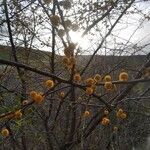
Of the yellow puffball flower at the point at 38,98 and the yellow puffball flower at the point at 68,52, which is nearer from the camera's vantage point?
the yellow puffball flower at the point at 68,52

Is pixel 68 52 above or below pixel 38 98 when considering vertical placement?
above

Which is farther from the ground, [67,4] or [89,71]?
[67,4]

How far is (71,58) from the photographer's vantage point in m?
2.66

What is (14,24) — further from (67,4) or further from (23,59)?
(67,4)

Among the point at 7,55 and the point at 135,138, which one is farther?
the point at 135,138

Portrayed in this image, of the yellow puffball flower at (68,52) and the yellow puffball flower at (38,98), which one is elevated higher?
the yellow puffball flower at (68,52)

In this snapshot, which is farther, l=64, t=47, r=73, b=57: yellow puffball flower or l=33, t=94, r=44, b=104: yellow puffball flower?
l=33, t=94, r=44, b=104: yellow puffball flower

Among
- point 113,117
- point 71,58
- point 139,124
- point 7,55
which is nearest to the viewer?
point 71,58

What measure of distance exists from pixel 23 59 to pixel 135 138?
→ 11.0 feet

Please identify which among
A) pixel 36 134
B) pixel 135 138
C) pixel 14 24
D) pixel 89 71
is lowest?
pixel 135 138

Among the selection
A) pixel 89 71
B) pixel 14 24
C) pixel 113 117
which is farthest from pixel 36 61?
pixel 113 117

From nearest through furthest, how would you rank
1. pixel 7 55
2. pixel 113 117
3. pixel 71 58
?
pixel 71 58 < pixel 7 55 < pixel 113 117

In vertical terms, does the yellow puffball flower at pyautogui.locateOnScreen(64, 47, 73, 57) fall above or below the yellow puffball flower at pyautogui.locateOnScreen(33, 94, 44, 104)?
above

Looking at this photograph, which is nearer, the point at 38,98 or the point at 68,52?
the point at 68,52
